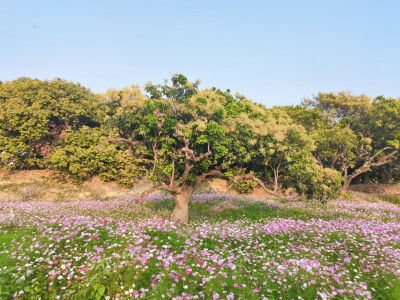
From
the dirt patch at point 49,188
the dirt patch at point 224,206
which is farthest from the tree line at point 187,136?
the dirt patch at point 224,206

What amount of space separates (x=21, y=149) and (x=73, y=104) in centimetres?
886

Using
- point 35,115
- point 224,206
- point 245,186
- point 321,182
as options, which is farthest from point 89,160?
point 321,182

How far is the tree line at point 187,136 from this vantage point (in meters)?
13.8

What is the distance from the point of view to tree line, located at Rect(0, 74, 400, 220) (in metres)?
13.8

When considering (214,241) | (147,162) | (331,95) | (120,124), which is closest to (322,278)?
(214,241)

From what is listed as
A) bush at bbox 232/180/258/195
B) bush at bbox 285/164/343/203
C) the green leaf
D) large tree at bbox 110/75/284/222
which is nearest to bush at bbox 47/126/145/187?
bush at bbox 232/180/258/195

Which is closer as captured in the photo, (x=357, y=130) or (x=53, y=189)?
(x=53, y=189)

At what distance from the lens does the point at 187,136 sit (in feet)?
43.6

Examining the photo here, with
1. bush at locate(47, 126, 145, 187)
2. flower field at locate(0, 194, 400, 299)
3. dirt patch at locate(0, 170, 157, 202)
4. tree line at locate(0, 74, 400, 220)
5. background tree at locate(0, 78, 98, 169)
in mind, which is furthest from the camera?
background tree at locate(0, 78, 98, 169)

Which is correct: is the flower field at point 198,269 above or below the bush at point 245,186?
above

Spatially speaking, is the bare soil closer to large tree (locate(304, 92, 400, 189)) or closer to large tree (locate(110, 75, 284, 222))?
large tree (locate(304, 92, 400, 189))

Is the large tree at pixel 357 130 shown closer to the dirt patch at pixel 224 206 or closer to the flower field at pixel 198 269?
the dirt patch at pixel 224 206

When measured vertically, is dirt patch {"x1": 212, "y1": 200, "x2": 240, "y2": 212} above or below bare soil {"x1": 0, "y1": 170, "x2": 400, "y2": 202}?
above

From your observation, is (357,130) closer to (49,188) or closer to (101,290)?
(101,290)
